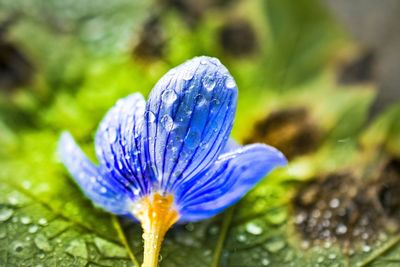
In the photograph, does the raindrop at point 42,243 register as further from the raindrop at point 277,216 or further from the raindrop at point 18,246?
the raindrop at point 277,216

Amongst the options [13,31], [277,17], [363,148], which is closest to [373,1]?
[277,17]

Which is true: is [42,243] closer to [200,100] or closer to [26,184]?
[26,184]

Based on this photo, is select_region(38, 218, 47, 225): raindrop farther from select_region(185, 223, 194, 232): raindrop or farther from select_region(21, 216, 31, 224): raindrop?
select_region(185, 223, 194, 232): raindrop

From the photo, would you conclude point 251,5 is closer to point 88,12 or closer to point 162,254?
point 88,12

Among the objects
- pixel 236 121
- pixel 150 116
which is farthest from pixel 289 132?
pixel 150 116

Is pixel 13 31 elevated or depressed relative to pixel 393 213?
elevated

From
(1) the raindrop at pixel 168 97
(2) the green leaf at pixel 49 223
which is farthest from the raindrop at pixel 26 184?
(1) the raindrop at pixel 168 97

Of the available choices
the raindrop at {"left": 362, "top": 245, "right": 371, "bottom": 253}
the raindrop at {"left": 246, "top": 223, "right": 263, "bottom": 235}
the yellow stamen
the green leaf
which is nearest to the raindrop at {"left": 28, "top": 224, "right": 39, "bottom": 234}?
the green leaf
